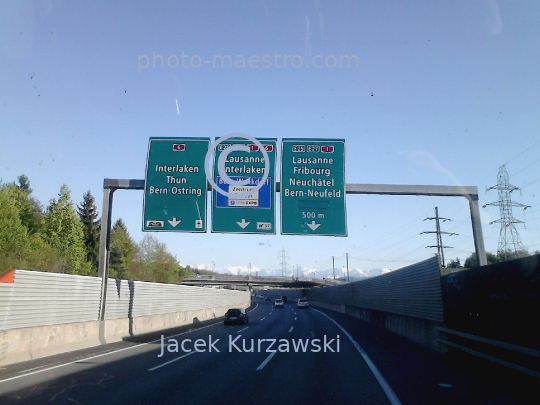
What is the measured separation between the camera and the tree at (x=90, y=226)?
8388 cm

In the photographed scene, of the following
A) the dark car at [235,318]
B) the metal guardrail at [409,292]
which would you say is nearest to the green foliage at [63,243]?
the dark car at [235,318]

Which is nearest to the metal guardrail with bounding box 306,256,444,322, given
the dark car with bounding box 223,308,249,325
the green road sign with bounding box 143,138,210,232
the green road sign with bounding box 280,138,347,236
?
the green road sign with bounding box 280,138,347,236

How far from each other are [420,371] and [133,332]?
1572 centimetres

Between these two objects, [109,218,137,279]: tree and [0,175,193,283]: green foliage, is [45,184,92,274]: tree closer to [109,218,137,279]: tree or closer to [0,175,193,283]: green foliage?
[0,175,193,283]: green foliage

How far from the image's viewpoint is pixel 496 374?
38.5ft

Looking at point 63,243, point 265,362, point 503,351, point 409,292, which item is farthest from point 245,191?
point 63,243

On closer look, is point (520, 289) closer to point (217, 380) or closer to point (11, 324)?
point (217, 380)

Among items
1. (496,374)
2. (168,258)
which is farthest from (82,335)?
(168,258)

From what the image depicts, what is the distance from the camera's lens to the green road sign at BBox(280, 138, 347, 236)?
17531 millimetres

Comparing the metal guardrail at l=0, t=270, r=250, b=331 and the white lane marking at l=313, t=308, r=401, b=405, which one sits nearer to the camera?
the white lane marking at l=313, t=308, r=401, b=405

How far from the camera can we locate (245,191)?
17.9 m

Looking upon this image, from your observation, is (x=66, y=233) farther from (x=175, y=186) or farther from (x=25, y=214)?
(x=175, y=186)

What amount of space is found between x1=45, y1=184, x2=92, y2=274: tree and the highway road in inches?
1973

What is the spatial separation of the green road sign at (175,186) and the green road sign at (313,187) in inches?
126
